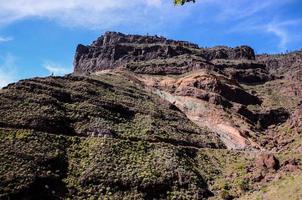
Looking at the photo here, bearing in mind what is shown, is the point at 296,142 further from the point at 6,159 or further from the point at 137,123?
the point at 6,159

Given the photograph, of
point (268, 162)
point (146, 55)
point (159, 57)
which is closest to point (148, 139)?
point (268, 162)

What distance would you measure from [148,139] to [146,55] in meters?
83.9

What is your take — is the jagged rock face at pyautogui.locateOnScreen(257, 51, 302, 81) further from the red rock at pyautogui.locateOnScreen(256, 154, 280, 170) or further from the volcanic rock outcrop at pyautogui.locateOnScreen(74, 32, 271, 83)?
the red rock at pyautogui.locateOnScreen(256, 154, 280, 170)

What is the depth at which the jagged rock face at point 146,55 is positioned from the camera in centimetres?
12912

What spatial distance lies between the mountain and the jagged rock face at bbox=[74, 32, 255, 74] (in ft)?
25.6

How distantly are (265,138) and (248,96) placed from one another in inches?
1069

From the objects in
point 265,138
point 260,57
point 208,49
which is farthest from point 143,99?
point 260,57

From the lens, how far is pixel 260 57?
187625 mm

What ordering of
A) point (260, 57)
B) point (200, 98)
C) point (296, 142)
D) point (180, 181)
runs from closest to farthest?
point (180, 181)
point (296, 142)
point (200, 98)
point (260, 57)

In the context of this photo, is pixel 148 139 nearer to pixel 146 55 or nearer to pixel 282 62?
pixel 146 55

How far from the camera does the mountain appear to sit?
2078 inches

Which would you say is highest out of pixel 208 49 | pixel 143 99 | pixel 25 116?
pixel 208 49

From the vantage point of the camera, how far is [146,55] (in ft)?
496

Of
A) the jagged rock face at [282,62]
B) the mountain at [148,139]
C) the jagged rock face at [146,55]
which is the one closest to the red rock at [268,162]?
the mountain at [148,139]
